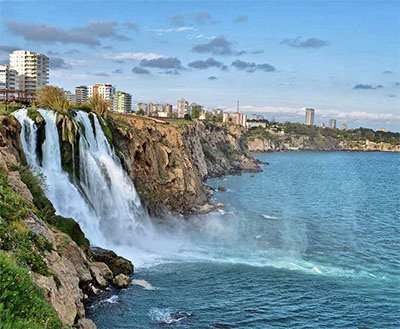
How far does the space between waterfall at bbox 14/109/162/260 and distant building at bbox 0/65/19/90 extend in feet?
244

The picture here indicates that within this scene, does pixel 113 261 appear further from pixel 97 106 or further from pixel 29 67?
pixel 29 67

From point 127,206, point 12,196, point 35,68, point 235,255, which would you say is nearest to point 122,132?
point 127,206

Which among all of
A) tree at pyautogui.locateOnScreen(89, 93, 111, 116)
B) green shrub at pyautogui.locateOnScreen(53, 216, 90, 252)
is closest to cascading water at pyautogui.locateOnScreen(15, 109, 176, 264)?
green shrub at pyautogui.locateOnScreen(53, 216, 90, 252)

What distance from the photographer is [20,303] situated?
31.3 ft

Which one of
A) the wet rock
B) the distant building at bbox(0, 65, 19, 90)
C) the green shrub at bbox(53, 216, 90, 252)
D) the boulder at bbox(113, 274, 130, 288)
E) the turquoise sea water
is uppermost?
the distant building at bbox(0, 65, 19, 90)

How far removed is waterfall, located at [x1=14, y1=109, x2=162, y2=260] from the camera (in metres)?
33.2

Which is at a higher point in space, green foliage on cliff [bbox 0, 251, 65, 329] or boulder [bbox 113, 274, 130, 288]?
green foliage on cliff [bbox 0, 251, 65, 329]

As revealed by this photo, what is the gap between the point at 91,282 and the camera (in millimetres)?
24469

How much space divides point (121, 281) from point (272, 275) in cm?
1257

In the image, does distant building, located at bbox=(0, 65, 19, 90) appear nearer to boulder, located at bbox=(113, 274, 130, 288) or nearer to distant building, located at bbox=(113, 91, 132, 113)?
distant building, located at bbox=(113, 91, 132, 113)

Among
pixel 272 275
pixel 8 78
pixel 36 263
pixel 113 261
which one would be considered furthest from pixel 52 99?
pixel 8 78

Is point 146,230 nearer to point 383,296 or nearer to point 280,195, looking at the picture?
point 383,296

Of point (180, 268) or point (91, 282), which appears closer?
point (91, 282)

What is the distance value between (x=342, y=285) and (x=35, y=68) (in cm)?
11422
